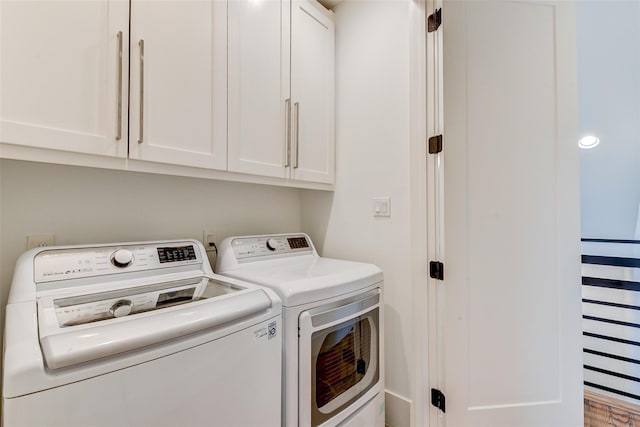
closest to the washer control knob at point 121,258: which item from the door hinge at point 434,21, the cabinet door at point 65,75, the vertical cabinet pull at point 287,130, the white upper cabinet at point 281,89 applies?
the cabinet door at point 65,75

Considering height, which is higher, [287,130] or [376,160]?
[287,130]

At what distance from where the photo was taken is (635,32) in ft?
6.28

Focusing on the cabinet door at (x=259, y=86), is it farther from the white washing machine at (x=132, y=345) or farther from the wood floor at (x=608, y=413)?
the wood floor at (x=608, y=413)

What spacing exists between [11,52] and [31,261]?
67 centimetres

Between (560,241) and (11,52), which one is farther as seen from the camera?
(560,241)

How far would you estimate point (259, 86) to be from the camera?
1543mm

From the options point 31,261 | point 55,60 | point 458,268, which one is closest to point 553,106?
point 458,268

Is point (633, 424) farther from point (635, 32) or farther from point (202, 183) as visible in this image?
point (202, 183)

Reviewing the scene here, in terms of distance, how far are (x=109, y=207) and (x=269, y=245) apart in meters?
0.80

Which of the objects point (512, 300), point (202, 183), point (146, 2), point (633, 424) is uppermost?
point (146, 2)

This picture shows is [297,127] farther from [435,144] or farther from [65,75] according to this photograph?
[65,75]

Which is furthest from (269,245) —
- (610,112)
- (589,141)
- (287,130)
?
(610,112)

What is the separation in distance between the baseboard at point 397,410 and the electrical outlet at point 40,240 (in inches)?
72.3

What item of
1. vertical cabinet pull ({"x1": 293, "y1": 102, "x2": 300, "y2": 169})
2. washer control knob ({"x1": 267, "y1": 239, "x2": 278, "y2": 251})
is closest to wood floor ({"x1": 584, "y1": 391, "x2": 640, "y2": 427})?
washer control knob ({"x1": 267, "y1": 239, "x2": 278, "y2": 251})
